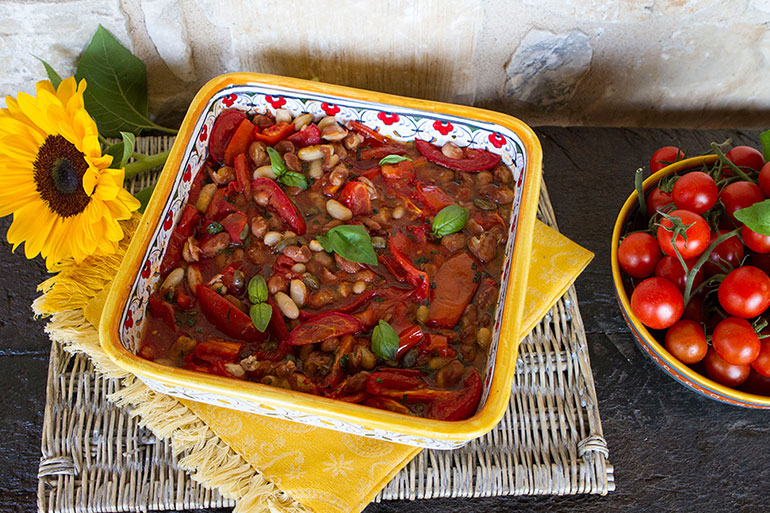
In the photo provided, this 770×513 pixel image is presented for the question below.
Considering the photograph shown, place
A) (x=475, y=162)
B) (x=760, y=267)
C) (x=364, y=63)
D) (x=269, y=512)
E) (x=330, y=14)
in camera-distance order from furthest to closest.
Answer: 1. (x=364, y=63)
2. (x=330, y=14)
3. (x=475, y=162)
4. (x=760, y=267)
5. (x=269, y=512)

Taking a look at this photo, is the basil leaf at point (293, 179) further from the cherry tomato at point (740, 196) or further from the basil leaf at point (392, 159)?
the cherry tomato at point (740, 196)

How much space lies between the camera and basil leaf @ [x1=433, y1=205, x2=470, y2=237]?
1137 mm

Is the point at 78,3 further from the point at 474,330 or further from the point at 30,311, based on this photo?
the point at 474,330

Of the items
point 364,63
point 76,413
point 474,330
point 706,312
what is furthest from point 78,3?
point 706,312

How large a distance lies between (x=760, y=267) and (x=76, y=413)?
1.21 m

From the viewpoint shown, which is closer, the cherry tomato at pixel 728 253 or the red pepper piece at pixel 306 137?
the cherry tomato at pixel 728 253

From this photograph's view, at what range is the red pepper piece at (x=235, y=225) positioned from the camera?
1133mm

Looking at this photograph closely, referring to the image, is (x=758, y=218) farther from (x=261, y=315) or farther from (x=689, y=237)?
(x=261, y=315)

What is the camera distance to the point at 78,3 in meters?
1.30

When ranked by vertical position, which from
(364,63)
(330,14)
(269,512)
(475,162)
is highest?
(330,14)

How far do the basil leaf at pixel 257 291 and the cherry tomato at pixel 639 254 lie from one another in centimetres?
64

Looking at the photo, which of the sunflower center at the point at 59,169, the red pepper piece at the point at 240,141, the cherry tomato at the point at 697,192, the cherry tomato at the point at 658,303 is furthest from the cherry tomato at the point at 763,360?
the sunflower center at the point at 59,169

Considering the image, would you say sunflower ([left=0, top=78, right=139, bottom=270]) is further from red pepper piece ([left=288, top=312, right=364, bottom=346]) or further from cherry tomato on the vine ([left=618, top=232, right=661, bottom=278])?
cherry tomato on the vine ([left=618, top=232, right=661, bottom=278])

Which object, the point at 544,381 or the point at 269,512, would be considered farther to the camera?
the point at 544,381
